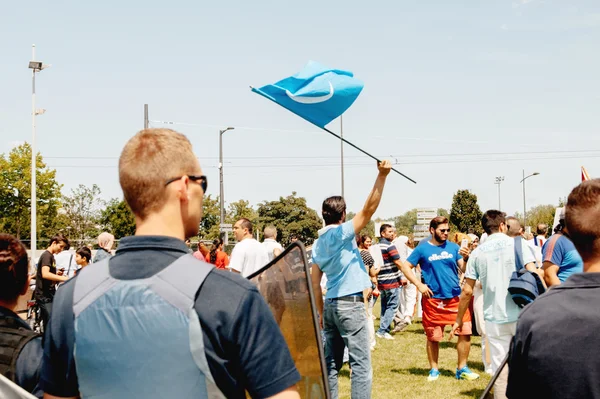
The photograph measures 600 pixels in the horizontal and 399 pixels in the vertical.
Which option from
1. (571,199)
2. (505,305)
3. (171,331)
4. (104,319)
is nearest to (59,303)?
(104,319)

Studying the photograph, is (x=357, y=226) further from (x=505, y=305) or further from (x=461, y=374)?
(x=461, y=374)

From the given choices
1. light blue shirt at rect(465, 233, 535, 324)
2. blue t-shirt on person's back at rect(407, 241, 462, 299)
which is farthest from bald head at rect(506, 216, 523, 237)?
blue t-shirt on person's back at rect(407, 241, 462, 299)

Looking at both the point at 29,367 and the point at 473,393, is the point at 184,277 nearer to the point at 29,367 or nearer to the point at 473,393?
the point at 29,367

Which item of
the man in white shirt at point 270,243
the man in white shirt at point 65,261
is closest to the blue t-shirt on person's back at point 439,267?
the man in white shirt at point 270,243

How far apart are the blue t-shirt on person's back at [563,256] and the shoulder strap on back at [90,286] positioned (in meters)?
5.53

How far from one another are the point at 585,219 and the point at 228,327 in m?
1.44

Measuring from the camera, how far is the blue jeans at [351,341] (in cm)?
579

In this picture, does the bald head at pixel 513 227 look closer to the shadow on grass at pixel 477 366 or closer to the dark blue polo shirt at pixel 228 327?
the shadow on grass at pixel 477 366

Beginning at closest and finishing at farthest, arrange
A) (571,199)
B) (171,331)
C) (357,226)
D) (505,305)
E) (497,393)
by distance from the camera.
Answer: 1. (171,331)
2. (571,199)
3. (497,393)
4. (357,226)
5. (505,305)

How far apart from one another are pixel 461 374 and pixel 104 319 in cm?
774

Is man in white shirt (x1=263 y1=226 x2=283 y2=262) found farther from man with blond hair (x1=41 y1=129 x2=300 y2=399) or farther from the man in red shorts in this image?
man with blond hair (x1=41 y1=129 x2=300 y2=399)

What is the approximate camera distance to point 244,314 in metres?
1.76

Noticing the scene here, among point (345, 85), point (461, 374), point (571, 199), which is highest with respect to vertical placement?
point (345, 85)

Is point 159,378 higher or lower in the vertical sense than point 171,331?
lower
